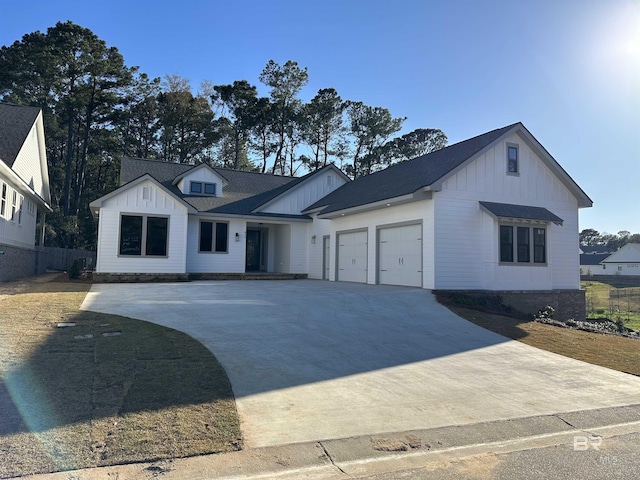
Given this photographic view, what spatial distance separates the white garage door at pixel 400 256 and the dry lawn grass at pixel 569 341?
2.98 metres

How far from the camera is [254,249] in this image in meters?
25.4

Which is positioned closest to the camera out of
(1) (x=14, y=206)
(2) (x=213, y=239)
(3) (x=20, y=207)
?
(1) (x=14, y=206)

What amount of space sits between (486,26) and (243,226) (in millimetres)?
13273

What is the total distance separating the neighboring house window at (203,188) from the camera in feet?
73.0

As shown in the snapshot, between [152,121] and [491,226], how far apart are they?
31853mm

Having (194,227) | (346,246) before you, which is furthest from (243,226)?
(346,246)

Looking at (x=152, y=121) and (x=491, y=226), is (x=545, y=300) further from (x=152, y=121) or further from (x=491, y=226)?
(x=152, y=121)

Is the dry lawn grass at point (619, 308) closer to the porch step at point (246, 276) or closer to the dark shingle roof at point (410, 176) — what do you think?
the dark shingle roof at point (410, 176)

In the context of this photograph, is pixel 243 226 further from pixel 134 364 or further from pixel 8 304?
pixel 134 364

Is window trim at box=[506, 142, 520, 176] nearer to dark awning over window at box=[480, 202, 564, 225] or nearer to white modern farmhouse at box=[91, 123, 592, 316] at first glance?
white modern farmhouse at box=[91, 123, 592, 316]

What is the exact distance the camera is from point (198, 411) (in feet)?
15.9

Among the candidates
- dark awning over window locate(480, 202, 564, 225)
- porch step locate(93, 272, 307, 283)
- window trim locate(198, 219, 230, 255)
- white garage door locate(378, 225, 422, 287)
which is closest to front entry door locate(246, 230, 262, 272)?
porch step locate(93, 272, 307, 283)

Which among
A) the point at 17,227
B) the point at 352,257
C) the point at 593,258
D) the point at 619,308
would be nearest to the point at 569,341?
the point at 352,257

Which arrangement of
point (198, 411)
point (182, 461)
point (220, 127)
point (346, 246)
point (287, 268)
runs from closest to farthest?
1. point (182, 461)
2. point (198, 411)
3. point (346, 246)
4. point (287, 268)
5. point (220, 127)
